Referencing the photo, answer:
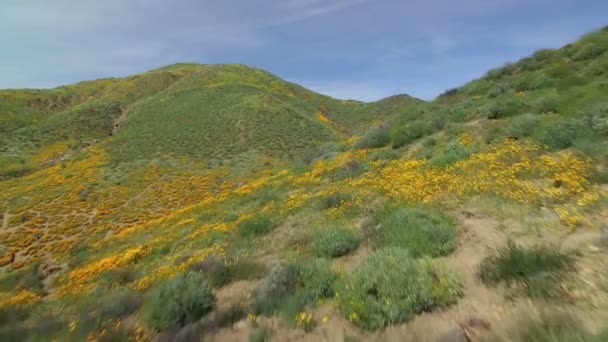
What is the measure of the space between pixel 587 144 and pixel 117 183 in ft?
93.5

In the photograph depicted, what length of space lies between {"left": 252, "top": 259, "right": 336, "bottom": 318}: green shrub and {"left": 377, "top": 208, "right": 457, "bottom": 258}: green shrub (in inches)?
50.2

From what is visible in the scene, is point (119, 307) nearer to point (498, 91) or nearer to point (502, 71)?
point (498, 91)

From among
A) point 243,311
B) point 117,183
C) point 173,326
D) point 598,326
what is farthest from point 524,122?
point 117,183

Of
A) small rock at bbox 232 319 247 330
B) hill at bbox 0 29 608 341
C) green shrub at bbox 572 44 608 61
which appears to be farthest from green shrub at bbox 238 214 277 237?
green shrub at bbox 572 44 608 61

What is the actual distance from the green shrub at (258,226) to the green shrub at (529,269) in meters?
5.97

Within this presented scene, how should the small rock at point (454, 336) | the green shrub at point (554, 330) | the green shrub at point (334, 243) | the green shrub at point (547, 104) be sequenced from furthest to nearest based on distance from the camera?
the green shrub at point (547, 104) → the green shrub at point (334, 243) → the small rock at point (454, 336) → the green shrub at point (554, 330)

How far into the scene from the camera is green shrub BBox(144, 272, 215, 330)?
5215mm

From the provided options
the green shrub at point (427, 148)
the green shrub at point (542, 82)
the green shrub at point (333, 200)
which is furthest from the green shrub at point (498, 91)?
the green shrub at point (333, 200)

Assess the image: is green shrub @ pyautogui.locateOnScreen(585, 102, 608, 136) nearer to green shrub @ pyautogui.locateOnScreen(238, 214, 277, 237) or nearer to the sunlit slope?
green shrub @ pyautogui.locateOnScreen(238, 214, 277, 237)

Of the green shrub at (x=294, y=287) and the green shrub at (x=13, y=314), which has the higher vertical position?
the green shrub at (x=294, y=287)

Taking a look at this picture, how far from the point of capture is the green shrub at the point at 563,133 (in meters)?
8.52

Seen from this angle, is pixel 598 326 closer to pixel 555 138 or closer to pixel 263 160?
pixel 555 138

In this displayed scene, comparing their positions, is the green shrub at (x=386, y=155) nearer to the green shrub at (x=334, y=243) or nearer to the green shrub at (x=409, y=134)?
the green shrub at (x=409, y=134)

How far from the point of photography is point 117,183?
27594 millimetres
